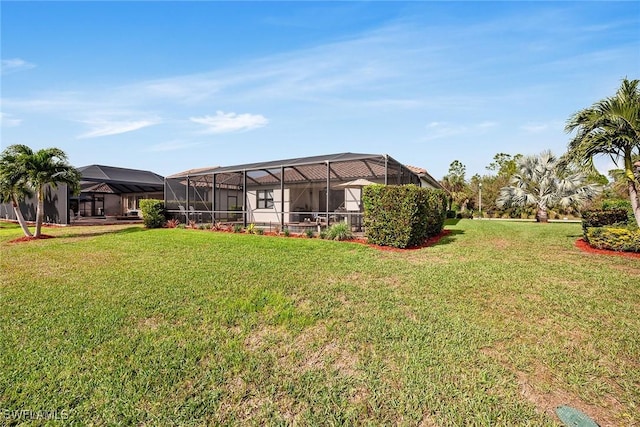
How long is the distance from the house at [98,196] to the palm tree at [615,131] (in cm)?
2269

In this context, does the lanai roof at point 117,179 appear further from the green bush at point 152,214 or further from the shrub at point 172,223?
the shrub at point 172,223

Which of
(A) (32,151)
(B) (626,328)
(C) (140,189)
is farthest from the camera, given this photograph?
(C) (140,189)

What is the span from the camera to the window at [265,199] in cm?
1959

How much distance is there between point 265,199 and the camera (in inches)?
779

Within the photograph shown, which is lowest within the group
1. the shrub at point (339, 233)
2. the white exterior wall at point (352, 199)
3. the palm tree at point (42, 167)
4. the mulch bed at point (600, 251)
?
the mulch bed at point (600, 251)

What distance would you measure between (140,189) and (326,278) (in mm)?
26961

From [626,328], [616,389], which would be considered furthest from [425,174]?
[616,389]

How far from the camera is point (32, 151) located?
39.3 ft

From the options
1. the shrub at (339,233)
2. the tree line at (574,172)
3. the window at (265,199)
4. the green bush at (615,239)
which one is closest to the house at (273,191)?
the window at (265,199)

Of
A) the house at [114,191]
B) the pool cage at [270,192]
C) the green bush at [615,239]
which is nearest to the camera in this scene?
the green bush at [615,239]

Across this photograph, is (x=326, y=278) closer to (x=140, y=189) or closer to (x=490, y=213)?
(x=140, y=189)

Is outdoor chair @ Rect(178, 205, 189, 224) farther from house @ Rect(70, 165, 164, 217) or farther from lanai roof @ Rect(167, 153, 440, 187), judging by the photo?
house @ Rect(70, 165, 164, 217)

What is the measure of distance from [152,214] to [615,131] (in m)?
19.2

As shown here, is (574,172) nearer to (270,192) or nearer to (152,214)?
(270,192)
